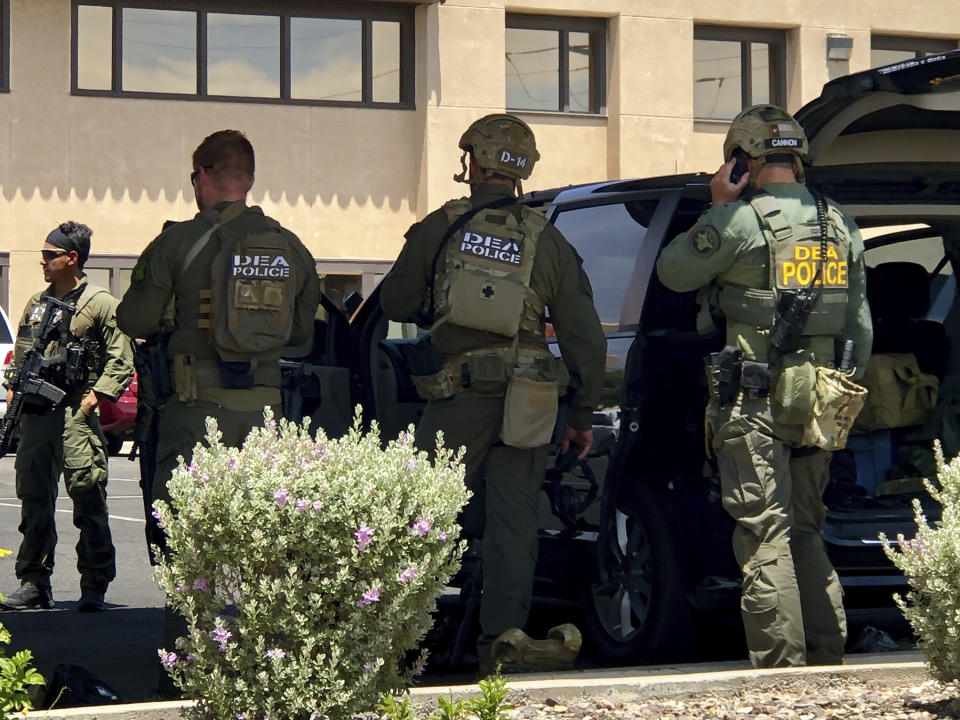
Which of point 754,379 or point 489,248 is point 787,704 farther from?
point 489,248

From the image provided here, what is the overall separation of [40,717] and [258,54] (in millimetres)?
20214

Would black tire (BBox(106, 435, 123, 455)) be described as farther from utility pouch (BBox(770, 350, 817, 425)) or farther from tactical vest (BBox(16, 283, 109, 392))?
utility pouch (BBox(770, 350, 817, 425))

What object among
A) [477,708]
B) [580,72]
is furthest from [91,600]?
[580,72]

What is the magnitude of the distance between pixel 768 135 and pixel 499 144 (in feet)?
3.05

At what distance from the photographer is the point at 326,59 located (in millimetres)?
24250

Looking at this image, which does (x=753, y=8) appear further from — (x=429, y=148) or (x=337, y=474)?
(x=337, y=474)

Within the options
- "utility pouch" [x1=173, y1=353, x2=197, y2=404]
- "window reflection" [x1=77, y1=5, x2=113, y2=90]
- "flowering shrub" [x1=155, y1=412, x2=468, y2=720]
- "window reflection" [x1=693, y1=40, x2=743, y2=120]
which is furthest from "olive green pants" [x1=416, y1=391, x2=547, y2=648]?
"window reflection" [x1=693, y1=40, x2=743, y2=120]

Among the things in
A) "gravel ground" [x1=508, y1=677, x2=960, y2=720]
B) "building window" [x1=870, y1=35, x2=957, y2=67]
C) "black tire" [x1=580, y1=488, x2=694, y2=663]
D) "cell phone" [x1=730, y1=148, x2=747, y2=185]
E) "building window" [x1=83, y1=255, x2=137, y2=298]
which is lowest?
"gravel ground" [x1=508, y1=677, x2=960, y2=720]

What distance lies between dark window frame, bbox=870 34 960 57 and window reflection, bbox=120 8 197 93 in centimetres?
999

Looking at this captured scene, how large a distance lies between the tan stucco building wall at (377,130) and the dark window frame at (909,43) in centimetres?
27

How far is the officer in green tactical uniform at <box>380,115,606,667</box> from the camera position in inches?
240

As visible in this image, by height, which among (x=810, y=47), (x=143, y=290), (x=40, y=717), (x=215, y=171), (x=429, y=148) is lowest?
(x=40, y=717)

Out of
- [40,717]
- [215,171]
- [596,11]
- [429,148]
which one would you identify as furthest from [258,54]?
[40,717]

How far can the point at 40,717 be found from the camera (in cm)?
450
